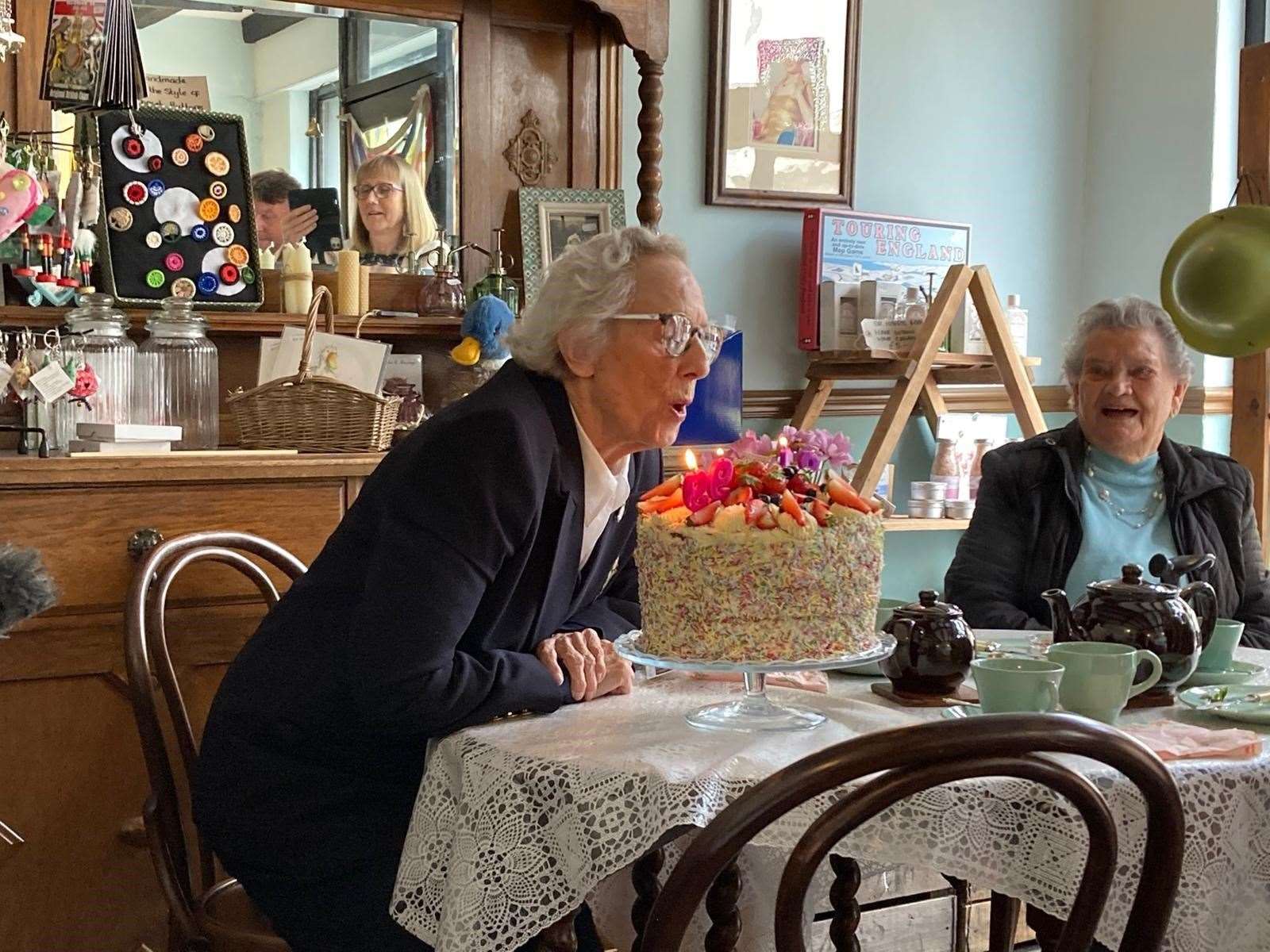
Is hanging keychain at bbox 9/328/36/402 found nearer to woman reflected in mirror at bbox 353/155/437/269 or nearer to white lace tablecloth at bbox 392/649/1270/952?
woman reflected in mirror at bbox 353/155/437/269

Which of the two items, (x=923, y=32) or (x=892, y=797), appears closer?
(x=892, y=797)

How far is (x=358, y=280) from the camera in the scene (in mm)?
2850

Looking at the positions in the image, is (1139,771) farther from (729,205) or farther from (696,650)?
(729,205)

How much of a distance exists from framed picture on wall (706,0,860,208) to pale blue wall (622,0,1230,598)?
0.15 ft

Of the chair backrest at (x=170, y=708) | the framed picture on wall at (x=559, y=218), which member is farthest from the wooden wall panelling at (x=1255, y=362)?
the chair backrest at (x=170, y=708)

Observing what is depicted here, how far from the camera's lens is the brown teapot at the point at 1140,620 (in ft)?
5.15

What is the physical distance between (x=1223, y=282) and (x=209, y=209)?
1.84 meters

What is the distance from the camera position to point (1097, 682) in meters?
1.42

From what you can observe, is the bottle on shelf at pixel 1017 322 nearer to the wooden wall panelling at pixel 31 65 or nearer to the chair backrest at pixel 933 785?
the wooden wall panelling at pixel 31 65

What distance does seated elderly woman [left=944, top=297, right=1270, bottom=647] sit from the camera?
248 cm

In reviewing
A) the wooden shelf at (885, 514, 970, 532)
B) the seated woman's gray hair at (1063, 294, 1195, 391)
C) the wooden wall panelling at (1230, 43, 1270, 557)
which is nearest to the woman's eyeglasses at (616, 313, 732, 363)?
the seated woman's gray hair at (1063, 294, 1195, 391)

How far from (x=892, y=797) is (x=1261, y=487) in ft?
8.14

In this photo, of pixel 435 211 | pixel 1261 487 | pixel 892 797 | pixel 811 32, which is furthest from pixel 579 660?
pixel 811 32

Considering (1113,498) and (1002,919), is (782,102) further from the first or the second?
(1002,919)
